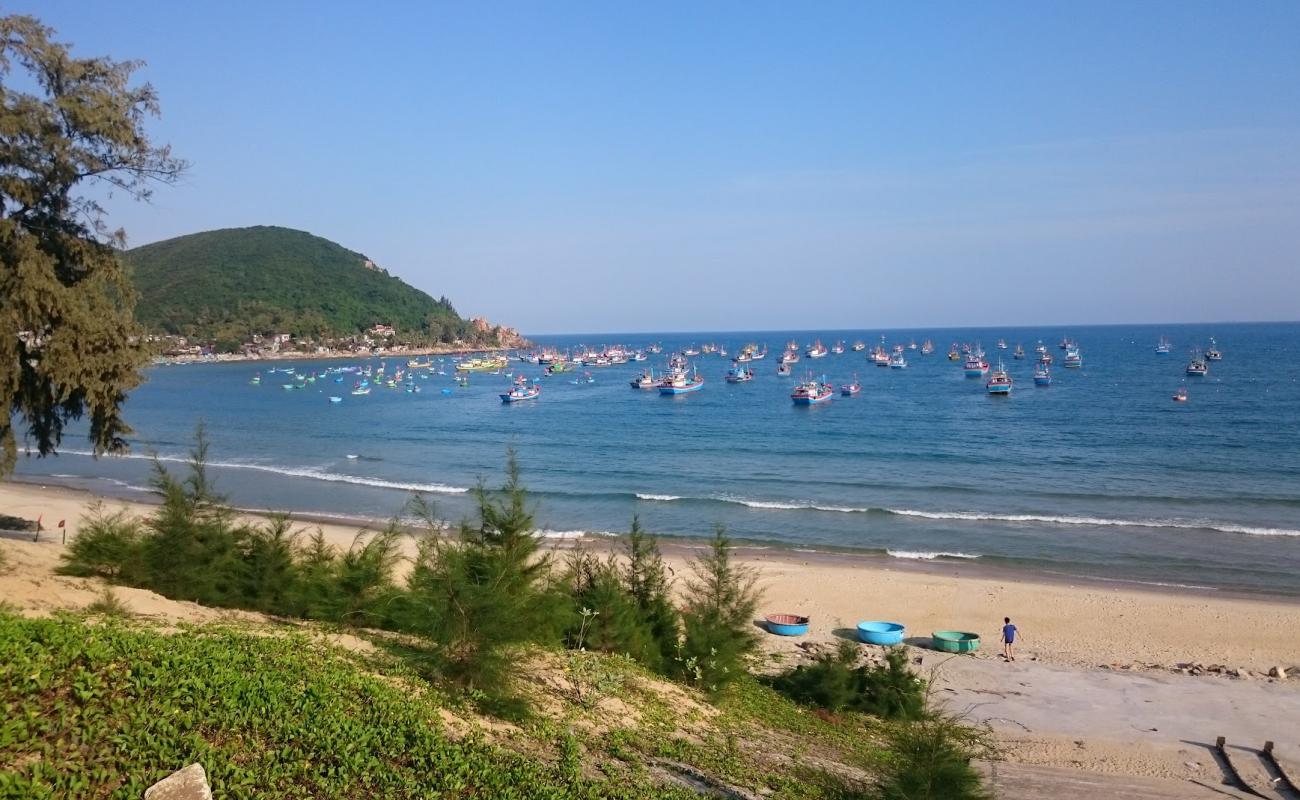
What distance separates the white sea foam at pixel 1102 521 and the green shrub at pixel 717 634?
22004 millimetres

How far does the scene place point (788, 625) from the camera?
2150cm

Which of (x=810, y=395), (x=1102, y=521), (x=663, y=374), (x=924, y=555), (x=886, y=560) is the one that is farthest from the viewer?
(x=663, y=374)

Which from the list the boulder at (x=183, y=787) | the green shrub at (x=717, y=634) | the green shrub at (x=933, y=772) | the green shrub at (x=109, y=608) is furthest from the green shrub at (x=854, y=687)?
the boulder at (x=183, y=787)

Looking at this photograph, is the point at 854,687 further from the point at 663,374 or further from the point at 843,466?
the point at 663,374

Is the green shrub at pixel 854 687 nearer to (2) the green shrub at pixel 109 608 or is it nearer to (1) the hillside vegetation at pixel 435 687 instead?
(1) the hillside vegetation at pixel 435 687

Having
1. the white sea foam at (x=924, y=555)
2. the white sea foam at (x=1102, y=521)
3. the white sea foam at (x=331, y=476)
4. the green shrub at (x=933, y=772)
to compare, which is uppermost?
the green shrub at (x=933, y=772)

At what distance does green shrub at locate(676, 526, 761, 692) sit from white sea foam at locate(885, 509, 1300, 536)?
22004 millimetres

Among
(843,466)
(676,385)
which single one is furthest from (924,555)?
(676,385)

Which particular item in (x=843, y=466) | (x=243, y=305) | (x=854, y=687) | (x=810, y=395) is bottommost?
(x=843, y=466)

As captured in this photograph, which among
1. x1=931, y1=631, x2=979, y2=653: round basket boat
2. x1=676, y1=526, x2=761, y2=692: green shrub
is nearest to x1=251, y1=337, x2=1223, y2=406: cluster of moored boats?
x1=931, y1=631, x2=979, y2=653: round basket boat

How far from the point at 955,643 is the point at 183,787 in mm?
18084

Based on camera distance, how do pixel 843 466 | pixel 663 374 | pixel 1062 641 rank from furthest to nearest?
pixel 663 374
pixel 843 466
pixel 1062 641

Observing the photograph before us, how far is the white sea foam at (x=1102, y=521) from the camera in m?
31.6

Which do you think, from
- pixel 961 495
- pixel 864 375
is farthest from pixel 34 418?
pixel 864 375
